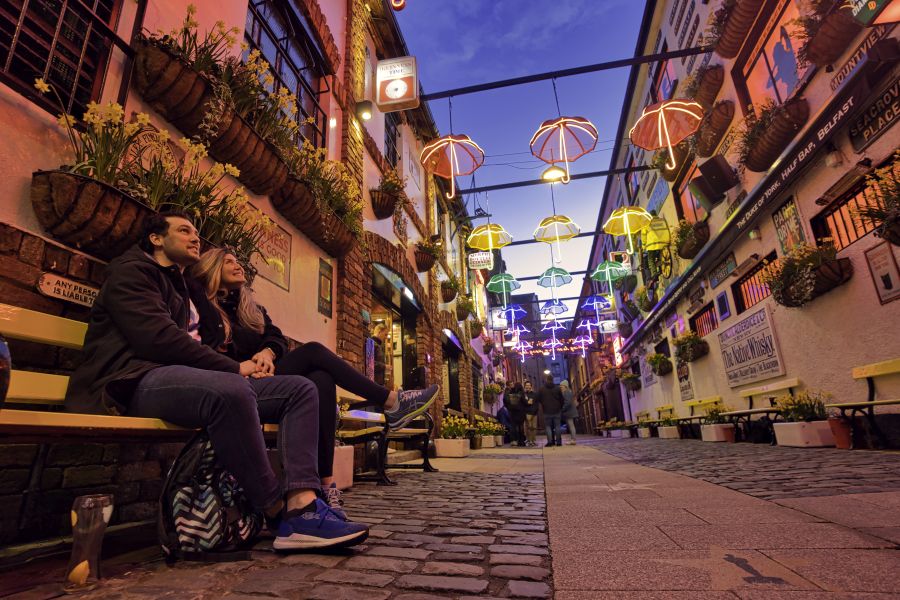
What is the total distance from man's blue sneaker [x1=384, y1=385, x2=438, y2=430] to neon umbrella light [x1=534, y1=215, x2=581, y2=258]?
9.15 metres

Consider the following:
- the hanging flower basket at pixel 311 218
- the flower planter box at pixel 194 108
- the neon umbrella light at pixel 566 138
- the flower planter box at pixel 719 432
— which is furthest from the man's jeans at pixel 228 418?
the flower planter box at pixel 719 432

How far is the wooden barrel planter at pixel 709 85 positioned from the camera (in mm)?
8961

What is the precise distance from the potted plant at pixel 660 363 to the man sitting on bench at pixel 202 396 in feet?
45.6

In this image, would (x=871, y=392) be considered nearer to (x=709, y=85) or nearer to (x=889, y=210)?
(x=889, y=210)

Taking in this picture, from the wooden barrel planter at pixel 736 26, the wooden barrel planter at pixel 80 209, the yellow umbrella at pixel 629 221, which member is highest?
the wooden barrel planter at pixel 736 26

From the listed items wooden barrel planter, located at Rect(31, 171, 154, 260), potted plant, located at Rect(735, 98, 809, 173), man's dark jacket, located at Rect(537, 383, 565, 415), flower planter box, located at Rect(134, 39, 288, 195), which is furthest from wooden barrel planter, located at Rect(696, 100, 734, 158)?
wooden barrel planter, located at Rect(31, 171, 154, 260)

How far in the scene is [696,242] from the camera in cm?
1035

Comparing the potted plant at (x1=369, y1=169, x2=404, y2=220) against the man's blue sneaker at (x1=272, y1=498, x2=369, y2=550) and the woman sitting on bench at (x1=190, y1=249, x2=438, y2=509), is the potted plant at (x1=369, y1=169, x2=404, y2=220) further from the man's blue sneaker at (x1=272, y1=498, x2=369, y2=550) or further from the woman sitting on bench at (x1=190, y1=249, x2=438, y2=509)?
the man's blue sneaker at (x1=272, y1=498, x2=369, y2=550)

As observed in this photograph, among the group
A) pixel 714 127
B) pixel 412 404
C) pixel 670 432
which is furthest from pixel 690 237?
pixel 412 404

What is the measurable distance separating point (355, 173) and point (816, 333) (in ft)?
23.5

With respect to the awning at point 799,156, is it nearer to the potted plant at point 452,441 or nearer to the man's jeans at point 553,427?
the man's jeans at point 553,427

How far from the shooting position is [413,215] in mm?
9914

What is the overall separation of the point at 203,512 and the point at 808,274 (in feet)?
23.5

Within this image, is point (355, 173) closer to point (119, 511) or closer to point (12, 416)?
point (119, 511)
